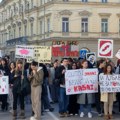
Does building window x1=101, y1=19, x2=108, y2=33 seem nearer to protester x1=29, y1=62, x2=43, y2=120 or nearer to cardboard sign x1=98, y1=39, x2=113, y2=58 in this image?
cardboard sign x1=98, y1=39, x2=113, y2=58

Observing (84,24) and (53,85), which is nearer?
(53,85)

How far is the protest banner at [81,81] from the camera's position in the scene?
1308cm

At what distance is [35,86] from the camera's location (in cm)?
1230

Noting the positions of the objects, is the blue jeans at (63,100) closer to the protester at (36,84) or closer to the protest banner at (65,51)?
the protester at (36,84)

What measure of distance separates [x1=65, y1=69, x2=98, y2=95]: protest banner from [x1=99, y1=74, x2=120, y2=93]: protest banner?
48cm

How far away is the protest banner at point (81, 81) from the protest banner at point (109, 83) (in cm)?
48

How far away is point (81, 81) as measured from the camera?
13227 millimetres

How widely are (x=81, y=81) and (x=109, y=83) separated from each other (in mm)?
979

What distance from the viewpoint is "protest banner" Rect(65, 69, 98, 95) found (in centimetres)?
1308

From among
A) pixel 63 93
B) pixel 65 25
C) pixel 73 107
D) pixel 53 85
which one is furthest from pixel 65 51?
pixel 65 25

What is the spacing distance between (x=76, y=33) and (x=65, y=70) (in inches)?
1669

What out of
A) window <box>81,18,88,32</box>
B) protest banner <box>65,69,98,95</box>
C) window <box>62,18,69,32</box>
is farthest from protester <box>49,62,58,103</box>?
window <box>81,18,88,32</box>

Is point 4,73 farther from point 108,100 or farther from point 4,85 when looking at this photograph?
point 108,100

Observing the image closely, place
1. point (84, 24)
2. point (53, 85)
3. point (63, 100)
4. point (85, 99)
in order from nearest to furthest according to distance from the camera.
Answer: point (85, 99) < point (63, 100) < point (53, 85) < point (84, 24)
